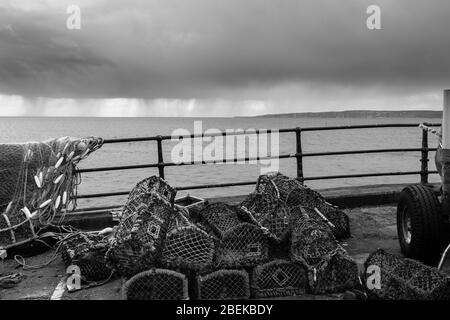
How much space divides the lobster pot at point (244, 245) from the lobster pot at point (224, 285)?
166 millimetres

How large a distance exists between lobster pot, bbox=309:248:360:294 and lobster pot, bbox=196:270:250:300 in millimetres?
616

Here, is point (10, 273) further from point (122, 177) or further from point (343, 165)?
point (343, 165)

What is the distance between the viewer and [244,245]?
4094 millimetres

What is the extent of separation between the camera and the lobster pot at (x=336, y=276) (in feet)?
12.7

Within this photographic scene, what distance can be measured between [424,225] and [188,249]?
2.42 m

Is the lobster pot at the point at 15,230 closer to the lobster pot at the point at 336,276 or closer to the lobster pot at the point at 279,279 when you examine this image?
the lobster pot at the point at 279,279

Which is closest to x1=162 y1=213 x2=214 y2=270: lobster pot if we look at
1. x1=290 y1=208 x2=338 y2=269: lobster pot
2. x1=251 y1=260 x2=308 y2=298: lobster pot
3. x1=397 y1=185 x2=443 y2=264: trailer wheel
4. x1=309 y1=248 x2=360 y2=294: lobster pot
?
x1=251 y1=260 x2=308 y2=298: lobster pot

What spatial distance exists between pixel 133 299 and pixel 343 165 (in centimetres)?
3829

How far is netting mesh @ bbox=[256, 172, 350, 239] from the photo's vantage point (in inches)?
210

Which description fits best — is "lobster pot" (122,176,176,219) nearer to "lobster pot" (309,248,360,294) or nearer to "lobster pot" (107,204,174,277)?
"lobster pot" (107,204,174,277)

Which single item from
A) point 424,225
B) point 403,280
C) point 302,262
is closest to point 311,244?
point 302,262

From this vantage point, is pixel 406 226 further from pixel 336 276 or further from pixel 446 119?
pixel 336 276

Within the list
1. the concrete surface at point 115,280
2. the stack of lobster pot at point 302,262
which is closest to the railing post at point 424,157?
the concrete surface at point 115,280
